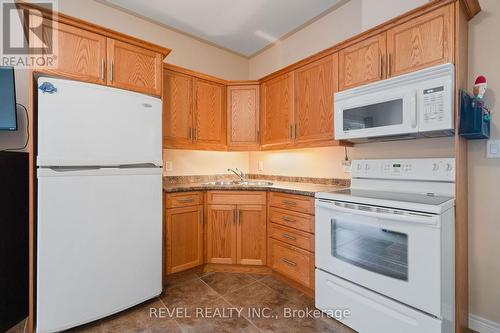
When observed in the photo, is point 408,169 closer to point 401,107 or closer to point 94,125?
point 401,107

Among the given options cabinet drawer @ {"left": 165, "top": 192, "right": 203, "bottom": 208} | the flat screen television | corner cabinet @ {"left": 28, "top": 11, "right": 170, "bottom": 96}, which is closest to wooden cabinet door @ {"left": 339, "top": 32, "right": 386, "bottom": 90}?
corner cabinet @ {"left": 28, "top": 11, "right": 170, "bottom": 96}

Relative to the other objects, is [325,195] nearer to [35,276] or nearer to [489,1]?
[489,1]

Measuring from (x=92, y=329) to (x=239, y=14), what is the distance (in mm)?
3205

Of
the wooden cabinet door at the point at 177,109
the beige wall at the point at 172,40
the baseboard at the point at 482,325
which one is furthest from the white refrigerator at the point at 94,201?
the baseboard at the point at 482,325

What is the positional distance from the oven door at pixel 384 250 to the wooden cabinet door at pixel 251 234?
0.73m

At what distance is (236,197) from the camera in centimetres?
252

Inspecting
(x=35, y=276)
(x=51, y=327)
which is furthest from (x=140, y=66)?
(x=51, y=327)

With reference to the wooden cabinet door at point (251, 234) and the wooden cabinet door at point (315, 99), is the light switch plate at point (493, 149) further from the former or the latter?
the wooden cabinet door at point (251, 234)

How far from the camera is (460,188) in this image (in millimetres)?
1533

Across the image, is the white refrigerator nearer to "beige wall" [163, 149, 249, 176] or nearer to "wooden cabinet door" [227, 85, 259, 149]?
"beige wall" [163, 149, 249, 176]

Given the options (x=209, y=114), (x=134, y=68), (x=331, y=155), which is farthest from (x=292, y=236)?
(x=134, y=68)

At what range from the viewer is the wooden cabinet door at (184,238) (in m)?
2.29

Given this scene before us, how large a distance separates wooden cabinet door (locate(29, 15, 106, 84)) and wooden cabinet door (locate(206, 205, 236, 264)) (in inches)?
62.1

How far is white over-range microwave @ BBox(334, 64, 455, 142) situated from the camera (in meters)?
1.46
